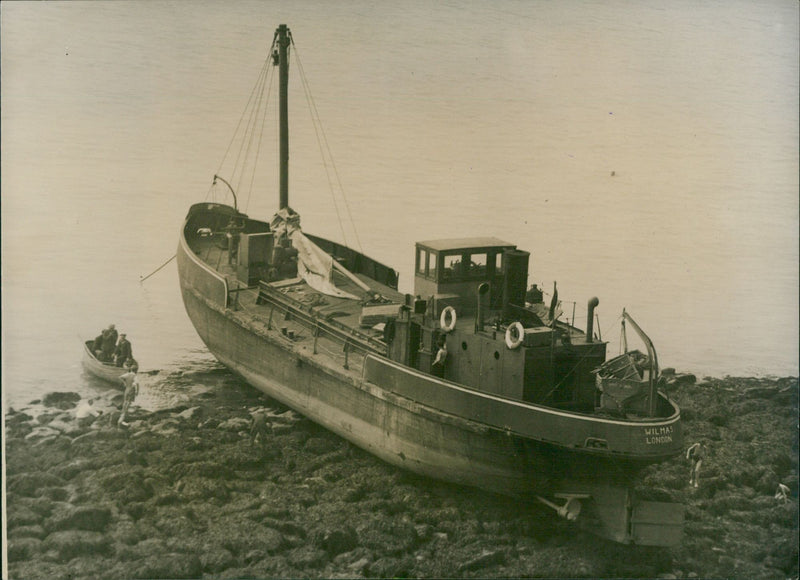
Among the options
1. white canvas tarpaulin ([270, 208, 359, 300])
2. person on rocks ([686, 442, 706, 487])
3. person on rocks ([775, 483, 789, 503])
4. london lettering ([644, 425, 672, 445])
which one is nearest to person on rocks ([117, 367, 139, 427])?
white canvas tarpaulin ([270, 208, 359, 300])

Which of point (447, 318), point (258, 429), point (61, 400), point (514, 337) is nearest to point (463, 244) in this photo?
point (447, 318)

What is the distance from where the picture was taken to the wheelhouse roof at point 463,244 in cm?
1723

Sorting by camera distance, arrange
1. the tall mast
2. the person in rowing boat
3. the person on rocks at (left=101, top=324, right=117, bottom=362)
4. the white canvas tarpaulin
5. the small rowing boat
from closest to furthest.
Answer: the small rowing boat < the person on rocks at (left=101, top=324, right=117, bottom=362) < the tall mast < the white canvas tarpaulin < the person in rowing boat

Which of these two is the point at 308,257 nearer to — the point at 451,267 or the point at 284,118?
the point at 284,118

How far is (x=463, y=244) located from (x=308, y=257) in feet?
15.9

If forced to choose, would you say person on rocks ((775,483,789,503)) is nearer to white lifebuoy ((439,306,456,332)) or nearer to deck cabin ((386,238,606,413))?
deck cabin ((386,238,606,413))

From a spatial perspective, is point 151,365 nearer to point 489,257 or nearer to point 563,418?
point 489,257

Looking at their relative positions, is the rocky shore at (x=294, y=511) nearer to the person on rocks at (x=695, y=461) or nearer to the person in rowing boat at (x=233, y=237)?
the person on rocks at (x=695, y=461)

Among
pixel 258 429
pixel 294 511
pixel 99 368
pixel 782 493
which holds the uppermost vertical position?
pixel 99 368

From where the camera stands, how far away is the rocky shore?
1512 centimetres

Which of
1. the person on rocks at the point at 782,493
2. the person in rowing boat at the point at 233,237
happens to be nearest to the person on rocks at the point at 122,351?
the person in rowing boat at the point at 233,237

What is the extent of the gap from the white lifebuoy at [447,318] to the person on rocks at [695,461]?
486 centimetres

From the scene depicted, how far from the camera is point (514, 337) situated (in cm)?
1534

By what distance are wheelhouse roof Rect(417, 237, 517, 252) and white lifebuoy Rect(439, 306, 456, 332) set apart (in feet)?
3.84
